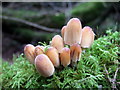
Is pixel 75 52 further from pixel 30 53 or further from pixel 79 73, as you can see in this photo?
pixel 30 53

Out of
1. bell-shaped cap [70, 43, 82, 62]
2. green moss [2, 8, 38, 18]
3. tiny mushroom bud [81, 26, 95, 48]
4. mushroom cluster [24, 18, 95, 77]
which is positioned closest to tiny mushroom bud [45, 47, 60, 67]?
mushroom cluster [24, 18, 95, 77]

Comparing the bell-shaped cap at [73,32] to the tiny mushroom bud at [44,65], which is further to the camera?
the bell-shaped cap at [73,32]

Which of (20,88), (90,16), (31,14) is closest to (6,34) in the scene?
(31,14)

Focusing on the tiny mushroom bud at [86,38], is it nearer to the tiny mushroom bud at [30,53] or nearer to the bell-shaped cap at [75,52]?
the bell-shaped cap at [75,52]

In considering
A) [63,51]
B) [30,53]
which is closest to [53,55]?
[63,51]

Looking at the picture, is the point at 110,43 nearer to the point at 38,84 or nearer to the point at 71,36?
the point at 71,36

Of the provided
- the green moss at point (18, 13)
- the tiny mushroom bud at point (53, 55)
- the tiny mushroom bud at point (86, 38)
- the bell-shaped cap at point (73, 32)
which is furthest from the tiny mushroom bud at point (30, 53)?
the green moss at point (18, 13)

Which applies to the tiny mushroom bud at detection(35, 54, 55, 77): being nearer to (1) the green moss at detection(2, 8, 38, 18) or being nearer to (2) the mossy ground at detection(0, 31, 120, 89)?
(2) the mossy ground at detection(0, 31, 120, 89)
